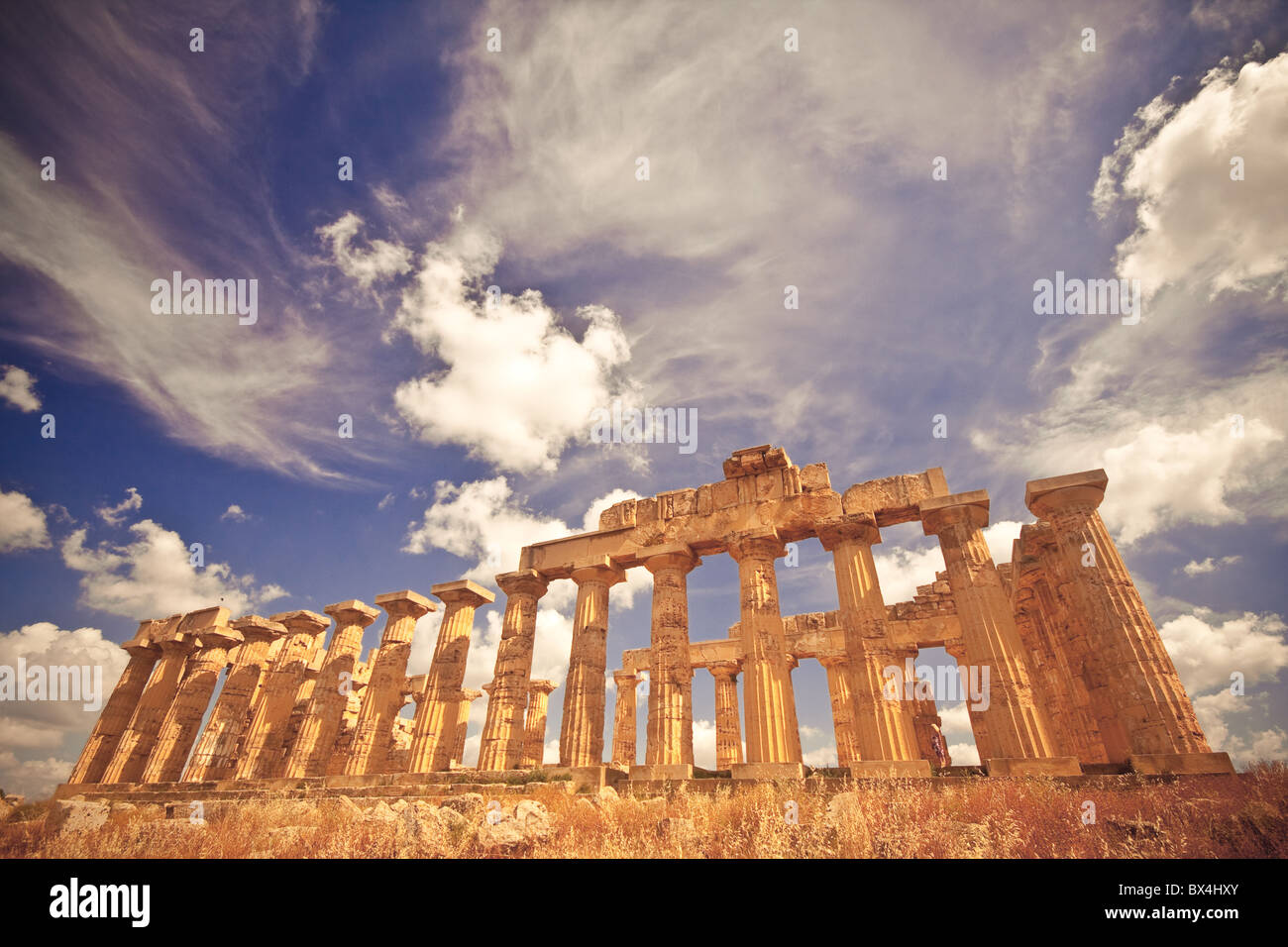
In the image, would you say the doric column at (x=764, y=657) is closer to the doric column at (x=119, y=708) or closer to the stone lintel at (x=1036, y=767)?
the stone lintel at (x=1036, y=767)

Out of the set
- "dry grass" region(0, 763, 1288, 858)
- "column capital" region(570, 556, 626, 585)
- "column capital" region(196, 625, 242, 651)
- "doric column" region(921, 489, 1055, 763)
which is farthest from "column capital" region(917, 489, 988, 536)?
"column capital" region(196, 625, 242, 651)

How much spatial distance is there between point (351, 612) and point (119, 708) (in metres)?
12.2

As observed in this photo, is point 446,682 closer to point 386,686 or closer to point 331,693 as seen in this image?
point 386,686

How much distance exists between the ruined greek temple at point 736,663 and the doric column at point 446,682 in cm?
7

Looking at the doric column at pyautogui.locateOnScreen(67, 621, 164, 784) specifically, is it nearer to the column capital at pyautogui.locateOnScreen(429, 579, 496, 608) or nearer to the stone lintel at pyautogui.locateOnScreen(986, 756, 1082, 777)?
the column capital at pyautogui.locateOnScreen(429, 579, 496, 608)

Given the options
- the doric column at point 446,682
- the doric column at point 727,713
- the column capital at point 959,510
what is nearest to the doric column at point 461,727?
the doric column at point 446,682

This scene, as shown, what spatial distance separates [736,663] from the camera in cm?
2298

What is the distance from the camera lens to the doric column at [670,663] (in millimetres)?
14398

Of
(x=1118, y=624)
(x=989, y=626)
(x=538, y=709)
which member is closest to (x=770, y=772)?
(x=989, y=626)

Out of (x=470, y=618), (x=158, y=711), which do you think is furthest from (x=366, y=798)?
(x=158, y=711)

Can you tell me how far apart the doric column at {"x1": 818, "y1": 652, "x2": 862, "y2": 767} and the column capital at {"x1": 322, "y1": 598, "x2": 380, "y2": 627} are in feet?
56.8
